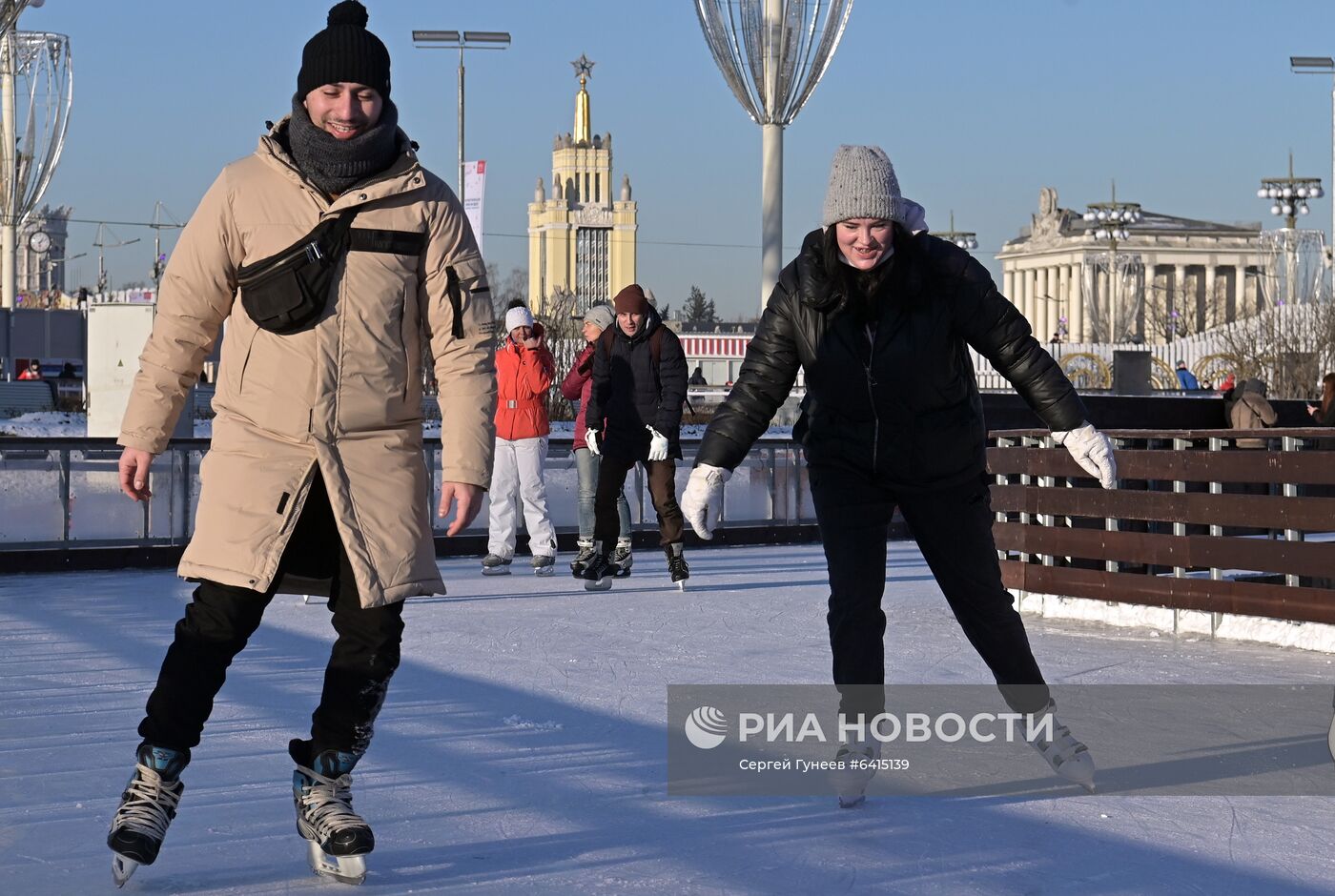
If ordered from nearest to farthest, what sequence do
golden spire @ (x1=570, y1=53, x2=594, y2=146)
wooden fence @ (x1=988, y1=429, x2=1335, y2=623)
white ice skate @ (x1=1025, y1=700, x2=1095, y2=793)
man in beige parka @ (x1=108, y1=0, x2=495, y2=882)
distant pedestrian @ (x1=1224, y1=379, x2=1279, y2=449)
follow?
1. man in beige parka @ (x1=108, y1=0, x2=495, y2=882)
2. white ice skate @ (x1=1025, y1=700, x2=1095, y2=793)
3. wooden fence @ (x1=988, y1=429, x2=1335, y2=623)
4. distant pedestrian @ (x1=1224, y1=379, x2=1279, y2=449)
5. golden spire @ (x1=570, y1=53, x2=594, y2=146)

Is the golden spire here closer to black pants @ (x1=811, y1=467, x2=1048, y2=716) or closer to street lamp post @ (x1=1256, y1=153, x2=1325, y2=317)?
street lamp post @ (x1=1256, y1=153, x2=1325, y2=317)

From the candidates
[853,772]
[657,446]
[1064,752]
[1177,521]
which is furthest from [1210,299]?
[853,772]

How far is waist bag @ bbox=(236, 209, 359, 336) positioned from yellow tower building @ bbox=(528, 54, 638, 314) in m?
143

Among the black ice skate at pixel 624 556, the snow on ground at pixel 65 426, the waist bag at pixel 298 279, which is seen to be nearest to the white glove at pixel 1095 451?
the waist bag at pixel 298 279

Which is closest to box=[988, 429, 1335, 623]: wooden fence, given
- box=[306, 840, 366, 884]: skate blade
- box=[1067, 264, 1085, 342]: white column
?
box=[306, 840, 366, 884]: skate blade

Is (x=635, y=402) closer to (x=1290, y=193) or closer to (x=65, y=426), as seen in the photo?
(x=65, y=426)

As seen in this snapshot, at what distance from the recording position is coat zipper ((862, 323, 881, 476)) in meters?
4.24

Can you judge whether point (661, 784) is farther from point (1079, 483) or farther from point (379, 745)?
point (1079, 483)

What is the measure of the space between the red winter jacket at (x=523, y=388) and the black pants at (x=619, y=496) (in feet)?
2.06

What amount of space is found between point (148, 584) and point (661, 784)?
6.70 meters

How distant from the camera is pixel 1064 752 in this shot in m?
4.61

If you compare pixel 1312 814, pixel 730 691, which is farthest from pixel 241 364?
pixel 730 691

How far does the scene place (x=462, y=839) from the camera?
4059mm

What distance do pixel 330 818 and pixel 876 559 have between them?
4.82 ft
